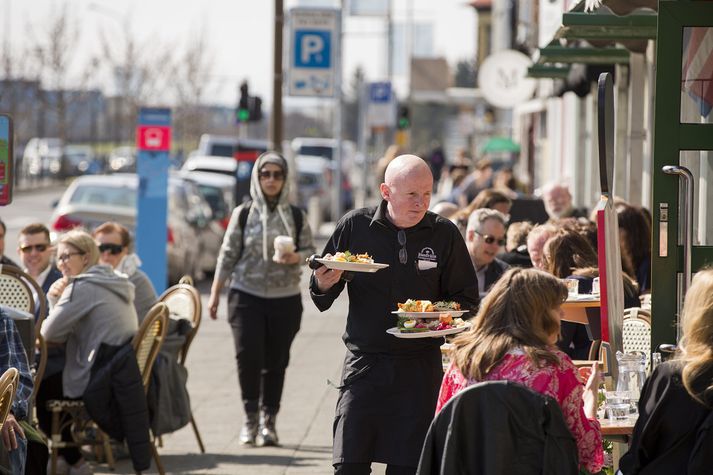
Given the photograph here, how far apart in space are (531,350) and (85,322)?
13.8 feet

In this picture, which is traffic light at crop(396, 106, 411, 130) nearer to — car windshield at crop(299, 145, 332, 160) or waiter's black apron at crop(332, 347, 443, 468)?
car windshield at crop(299, 145, 332, 160)

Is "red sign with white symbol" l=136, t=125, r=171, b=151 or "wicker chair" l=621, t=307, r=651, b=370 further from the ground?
"red sign with white symbol" l=136, t=125, r=171, b=151

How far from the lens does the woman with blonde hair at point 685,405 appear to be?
4.53m

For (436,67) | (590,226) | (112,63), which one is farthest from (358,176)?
(590,226)

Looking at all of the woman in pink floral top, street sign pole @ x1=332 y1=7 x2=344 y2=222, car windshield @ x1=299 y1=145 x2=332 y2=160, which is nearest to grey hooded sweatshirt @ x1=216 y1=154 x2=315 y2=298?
the woman in pink floral top

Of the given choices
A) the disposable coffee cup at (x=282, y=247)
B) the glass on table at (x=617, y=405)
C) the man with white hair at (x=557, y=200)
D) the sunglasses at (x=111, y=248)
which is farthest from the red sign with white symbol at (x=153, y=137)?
the glass on table at (x=617, y=405)

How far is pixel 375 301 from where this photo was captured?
614 centimetres

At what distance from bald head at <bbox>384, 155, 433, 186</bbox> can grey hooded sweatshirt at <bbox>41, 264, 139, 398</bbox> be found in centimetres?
291

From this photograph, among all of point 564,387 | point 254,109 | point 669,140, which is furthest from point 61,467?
point 254,109

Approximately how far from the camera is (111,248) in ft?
32.1

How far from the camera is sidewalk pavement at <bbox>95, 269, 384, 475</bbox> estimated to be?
9133 millimetres

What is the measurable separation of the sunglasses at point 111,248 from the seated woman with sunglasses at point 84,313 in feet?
3.50

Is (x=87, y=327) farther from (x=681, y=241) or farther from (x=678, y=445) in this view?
(x=678, y=445)

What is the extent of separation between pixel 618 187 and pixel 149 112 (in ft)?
17.7
